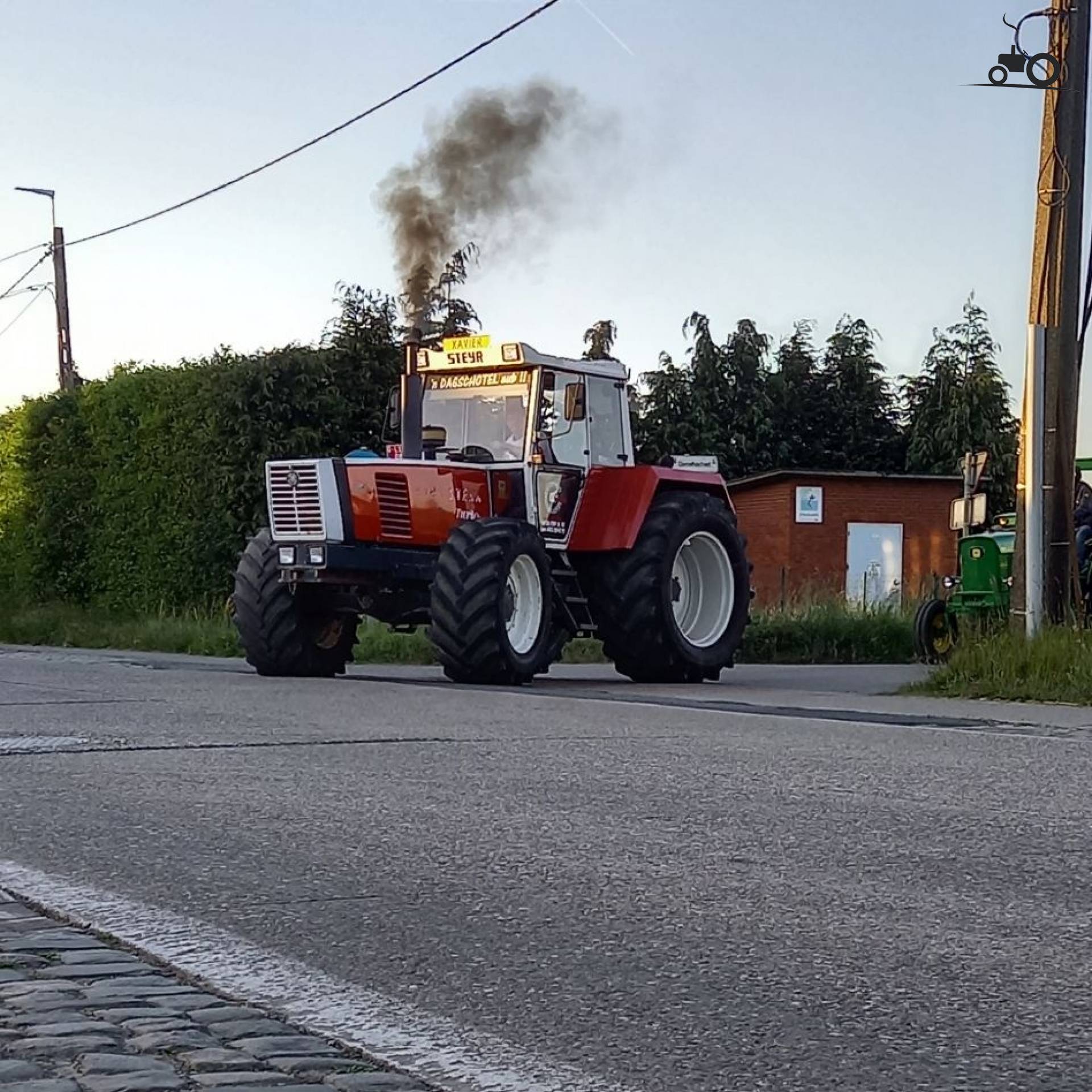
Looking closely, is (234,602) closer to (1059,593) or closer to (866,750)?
(1059,593)

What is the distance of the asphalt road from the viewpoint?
4.04 m

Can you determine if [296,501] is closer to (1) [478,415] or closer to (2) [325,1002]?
(1) [478,415]

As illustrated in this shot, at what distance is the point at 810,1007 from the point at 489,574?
10.9 meters

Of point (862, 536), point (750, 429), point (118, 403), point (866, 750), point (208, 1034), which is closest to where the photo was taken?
point (208, 1034)

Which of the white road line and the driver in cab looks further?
the driver in cab

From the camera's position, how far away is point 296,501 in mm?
16234

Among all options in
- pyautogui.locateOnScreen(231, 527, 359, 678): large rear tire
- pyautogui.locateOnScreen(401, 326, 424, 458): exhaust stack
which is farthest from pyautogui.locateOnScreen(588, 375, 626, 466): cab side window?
pyautogui.locateOnScreen(231, 527, 359, 678): large rear tire

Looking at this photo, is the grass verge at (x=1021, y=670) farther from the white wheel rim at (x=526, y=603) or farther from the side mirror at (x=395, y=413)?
the side mirror at (x=395, y=413)

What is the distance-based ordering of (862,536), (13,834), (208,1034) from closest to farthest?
(208,1034), (13,834), (862,536)

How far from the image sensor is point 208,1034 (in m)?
3.93

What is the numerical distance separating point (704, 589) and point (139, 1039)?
1451 centimetres

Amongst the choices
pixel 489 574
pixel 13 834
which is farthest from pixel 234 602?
pixel 13 834

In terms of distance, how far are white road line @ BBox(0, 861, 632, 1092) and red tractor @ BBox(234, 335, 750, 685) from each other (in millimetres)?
10084

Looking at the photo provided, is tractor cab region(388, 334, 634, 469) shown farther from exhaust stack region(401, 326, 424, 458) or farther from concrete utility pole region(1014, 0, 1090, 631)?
concrete utility pole region(1014, 0, 1090, 631)
